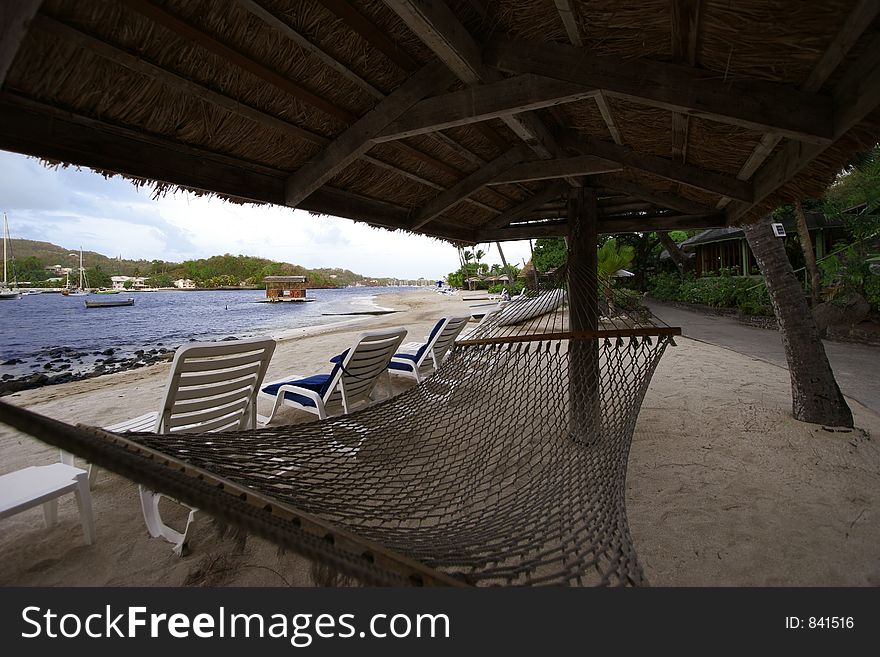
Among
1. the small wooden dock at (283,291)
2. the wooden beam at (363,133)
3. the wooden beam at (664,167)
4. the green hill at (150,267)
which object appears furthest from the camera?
the green hill at (150,267)

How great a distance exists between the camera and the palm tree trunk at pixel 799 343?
321cm

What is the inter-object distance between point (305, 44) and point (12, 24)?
81 cm

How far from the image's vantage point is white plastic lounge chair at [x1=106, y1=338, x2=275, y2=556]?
1812mm

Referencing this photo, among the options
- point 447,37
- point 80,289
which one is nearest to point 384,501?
point 447,37

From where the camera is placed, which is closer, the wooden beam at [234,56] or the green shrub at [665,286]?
the wooden beam at [234,56]

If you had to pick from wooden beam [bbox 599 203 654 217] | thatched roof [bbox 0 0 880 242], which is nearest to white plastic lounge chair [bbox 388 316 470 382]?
wooden beam [bbox 599 203 654 217]

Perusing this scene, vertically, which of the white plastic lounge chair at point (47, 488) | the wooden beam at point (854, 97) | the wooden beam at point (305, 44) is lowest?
the white plastic lounge chair at point (47, 488)

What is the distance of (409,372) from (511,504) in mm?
2921

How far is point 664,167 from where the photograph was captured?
2316 millimetres

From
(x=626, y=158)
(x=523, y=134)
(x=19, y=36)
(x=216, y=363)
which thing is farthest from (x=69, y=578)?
(x=626, y=158)

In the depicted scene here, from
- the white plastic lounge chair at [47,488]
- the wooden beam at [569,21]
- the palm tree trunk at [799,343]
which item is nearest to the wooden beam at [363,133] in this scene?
the wooden beam at [569,21]

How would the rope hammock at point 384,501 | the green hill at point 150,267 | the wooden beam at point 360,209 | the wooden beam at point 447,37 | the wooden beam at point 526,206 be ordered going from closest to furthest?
the rope hammock at point 384,501
the wooden beam at point 447,37
the wooden beam at point 360,209
the wooden beam at point 526,206
the green hill at point 150,267

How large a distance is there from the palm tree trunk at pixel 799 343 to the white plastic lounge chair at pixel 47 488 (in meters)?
4.40

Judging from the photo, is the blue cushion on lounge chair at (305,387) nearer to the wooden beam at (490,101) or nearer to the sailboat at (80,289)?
the wooden beam at (490,101)
